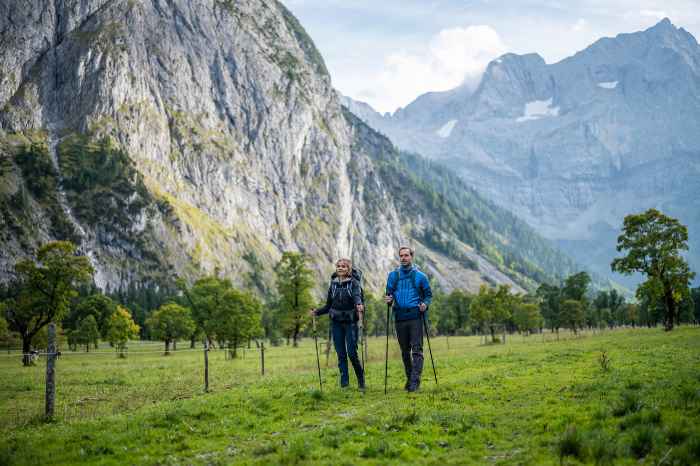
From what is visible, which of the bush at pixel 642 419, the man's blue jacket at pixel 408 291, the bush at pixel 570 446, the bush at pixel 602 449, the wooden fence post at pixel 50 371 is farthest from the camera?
the man's blue jacket at pixel 408 291

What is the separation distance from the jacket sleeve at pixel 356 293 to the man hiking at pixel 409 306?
921 millimetres

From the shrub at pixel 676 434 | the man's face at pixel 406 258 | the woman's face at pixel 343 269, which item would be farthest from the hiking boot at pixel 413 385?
the shrub at pixel 676 434

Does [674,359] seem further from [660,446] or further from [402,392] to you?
[660,446]

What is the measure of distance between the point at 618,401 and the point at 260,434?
28.8ft

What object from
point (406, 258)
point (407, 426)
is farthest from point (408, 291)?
point (407, 426)

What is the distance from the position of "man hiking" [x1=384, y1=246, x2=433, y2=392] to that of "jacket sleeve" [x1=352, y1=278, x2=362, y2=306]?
36.2 inches

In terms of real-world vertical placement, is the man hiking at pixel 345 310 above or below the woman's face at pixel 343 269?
below

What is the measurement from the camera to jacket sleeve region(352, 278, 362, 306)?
19544 mm

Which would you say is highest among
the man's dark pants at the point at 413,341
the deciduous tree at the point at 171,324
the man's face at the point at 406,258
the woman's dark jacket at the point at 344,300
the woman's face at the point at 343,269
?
the man's face at the point at 406,258

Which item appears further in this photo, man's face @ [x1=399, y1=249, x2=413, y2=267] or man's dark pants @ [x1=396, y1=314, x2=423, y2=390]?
man's face @ [x1=399, y1=249, x2=413, y2=267]

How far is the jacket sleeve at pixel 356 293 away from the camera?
1954 centimetres

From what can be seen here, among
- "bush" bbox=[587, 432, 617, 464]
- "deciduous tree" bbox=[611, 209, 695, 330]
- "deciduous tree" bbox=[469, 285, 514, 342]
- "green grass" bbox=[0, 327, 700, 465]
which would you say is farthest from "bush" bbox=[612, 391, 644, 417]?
"deciduous tree" bbox=[469, 285, 514, 342]

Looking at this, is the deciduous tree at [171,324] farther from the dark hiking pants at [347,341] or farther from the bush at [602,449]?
the bush at [602,449]

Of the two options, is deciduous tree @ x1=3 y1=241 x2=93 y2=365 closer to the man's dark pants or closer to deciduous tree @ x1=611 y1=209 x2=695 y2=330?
the man's dark pants
